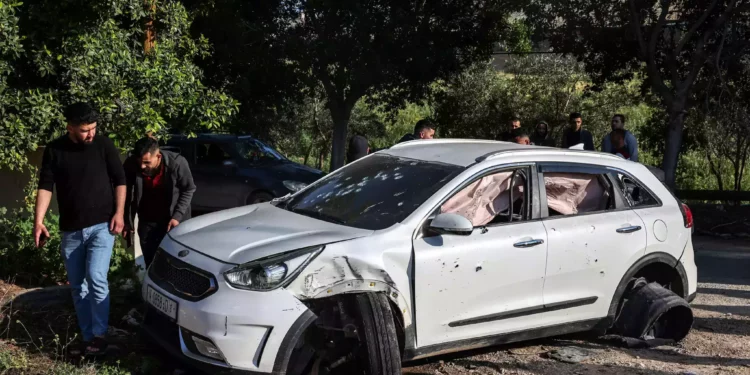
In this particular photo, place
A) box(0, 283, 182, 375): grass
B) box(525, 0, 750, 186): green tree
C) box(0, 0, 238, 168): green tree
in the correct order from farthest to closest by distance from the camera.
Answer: box(525, 0, 750, 186): green tree, box(0, 0, 238, 168): green tree, box(0, 283, 182, 375): grass

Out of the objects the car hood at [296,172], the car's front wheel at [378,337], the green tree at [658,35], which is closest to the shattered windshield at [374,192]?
the car's front wheel at [378,337]

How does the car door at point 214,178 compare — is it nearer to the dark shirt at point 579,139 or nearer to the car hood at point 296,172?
the car hood at point 296,172

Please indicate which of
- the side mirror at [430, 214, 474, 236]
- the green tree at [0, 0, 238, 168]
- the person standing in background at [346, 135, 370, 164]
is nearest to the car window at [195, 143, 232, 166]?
the green tree at [0, 0, 238, 168]

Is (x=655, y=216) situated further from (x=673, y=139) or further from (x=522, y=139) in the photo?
(x=673, y=139)

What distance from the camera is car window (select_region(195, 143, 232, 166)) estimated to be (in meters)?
14.1

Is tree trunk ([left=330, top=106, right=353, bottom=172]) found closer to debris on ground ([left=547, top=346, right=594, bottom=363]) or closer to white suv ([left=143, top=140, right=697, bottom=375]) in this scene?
white suv ([left=143, top=140, right=697, bottom=375])

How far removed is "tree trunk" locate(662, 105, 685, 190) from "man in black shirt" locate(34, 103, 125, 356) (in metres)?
12.1

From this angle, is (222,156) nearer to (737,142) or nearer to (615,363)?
(615,363)

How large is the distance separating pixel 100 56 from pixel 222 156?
522cm

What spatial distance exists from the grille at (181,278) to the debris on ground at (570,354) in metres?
2.82

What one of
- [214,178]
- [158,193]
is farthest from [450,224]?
[214,178]

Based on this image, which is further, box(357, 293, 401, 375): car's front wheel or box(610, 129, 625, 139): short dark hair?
box(610, 129, 625, 139): short dark hair

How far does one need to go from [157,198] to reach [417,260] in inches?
110

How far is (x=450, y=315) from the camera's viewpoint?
546 centimetres
